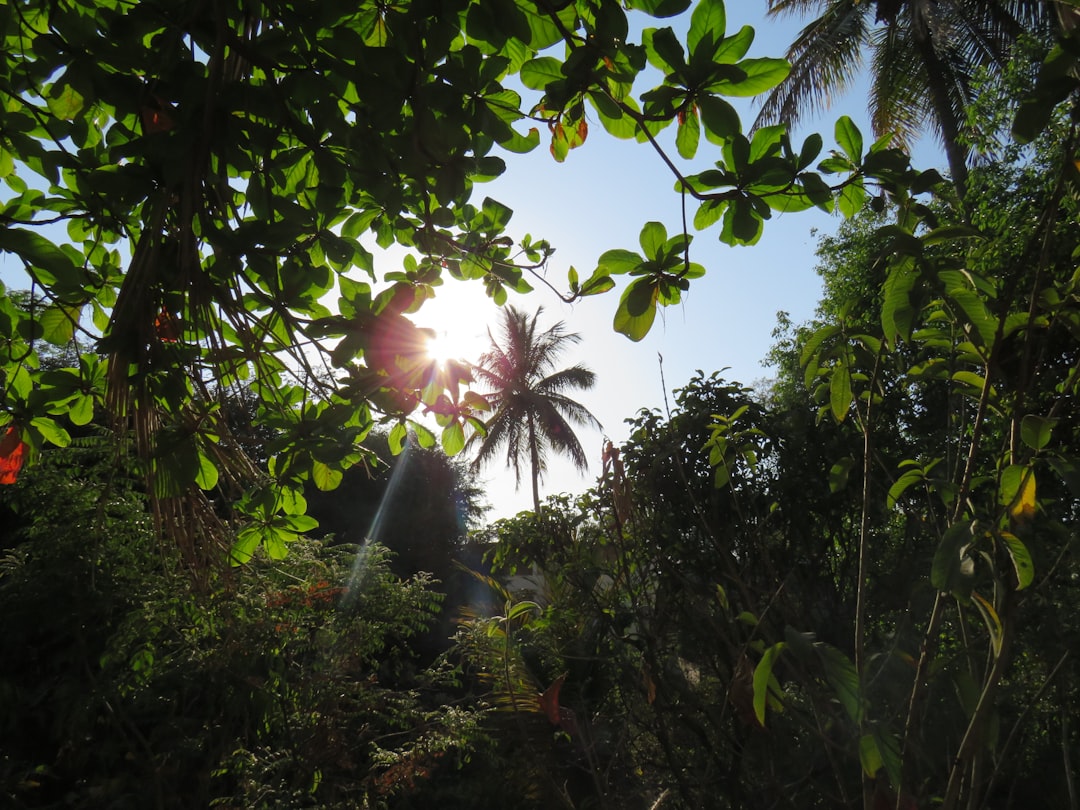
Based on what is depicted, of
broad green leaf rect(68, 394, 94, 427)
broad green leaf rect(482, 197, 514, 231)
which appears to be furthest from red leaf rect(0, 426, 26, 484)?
broad green leaf rect(482, 197, 514, 231)

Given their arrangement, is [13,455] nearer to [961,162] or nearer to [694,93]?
[694,93]

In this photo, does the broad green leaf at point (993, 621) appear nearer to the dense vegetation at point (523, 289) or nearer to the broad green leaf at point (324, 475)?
the dense vegetation at point (523, 289)

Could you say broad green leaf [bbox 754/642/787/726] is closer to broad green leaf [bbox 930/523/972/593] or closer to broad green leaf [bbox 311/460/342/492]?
broad green leaf [bbox 930/523/972/593]

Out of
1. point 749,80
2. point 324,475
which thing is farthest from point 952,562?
point 324,475

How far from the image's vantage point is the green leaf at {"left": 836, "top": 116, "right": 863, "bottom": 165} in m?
1.05

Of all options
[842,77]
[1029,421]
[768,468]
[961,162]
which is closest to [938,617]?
[1029,421]

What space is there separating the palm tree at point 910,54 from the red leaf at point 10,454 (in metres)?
12.7

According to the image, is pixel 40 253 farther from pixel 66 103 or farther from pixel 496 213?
pixel 496 213

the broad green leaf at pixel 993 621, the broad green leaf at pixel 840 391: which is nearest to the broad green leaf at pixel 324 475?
the broad green leaf at pixel 840 391

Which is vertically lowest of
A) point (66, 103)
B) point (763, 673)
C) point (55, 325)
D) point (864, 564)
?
point (763, 673)

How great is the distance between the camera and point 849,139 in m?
1.04

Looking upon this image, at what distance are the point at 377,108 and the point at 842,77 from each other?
15238mm

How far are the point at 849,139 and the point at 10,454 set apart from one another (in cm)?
177

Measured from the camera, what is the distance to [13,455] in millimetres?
1577
